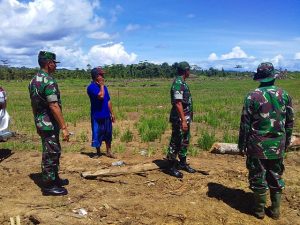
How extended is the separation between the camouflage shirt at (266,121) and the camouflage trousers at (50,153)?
2612 millimetres

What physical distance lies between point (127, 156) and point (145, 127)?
11.5ft

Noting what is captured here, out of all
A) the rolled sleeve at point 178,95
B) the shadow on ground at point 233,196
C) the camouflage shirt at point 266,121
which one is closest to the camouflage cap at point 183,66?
the rolled sleeve at point 178,95

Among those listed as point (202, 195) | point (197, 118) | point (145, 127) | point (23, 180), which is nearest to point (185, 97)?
point (202, 195)

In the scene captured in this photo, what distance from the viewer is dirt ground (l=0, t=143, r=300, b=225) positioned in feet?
17.0

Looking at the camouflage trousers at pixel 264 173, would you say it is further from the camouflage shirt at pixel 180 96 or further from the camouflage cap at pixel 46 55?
the camouflage cap at pixel 46 55

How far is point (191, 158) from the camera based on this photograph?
795 cm

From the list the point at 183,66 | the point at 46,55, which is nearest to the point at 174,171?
the point at 183,66

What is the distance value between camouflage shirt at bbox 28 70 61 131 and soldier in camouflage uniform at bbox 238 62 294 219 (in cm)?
256

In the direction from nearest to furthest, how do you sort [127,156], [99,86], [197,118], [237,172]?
[237,172] → [99,86] → [127,156] → [197,118]

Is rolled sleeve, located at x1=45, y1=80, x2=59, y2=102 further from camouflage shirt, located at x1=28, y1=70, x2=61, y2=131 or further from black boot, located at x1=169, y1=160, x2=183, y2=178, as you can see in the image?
black boot, located at x1=169, y1=160, x2=183, y2=178

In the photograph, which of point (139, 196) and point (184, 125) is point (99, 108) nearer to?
point (184, 125)

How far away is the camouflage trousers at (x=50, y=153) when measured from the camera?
566 cm

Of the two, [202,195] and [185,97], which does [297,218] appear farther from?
[185,97]

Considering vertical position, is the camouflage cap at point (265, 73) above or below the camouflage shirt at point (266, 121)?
above
